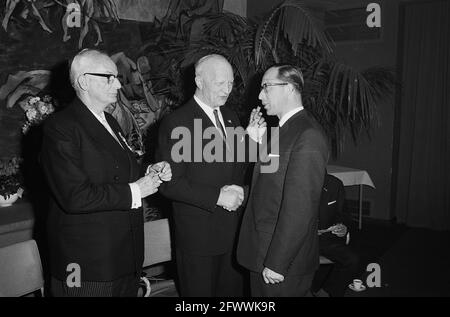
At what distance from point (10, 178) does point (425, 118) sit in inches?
203

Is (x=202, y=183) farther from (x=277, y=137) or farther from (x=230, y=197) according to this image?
(x=277, y=137)

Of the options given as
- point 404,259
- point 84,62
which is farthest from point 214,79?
point 404,259

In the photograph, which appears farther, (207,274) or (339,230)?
(339,230)

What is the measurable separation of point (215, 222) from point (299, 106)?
0.75 m

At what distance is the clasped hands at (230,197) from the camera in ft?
6.86

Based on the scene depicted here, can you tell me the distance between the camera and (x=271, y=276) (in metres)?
1.79

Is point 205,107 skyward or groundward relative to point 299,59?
groundward

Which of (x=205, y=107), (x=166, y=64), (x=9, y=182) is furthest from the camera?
(x=166, y=64)

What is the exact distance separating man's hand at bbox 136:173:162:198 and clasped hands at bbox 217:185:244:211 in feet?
1.22

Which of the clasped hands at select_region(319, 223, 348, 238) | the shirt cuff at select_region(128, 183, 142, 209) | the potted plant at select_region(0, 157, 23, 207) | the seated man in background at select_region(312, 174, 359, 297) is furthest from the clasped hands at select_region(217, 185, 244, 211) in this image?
the potted plant at select_region(0, 157, 23, 207)

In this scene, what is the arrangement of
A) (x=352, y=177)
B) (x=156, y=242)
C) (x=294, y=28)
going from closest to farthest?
(x=156, y=242)
(x=294, y=28)
(x=352, y=177)

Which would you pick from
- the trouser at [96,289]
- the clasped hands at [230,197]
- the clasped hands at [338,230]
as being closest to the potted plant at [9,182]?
the trouser at [96,289]

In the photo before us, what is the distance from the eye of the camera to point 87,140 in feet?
5.70
